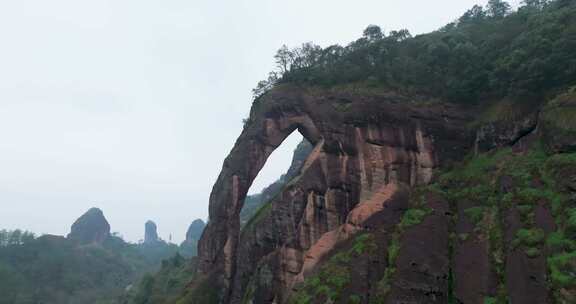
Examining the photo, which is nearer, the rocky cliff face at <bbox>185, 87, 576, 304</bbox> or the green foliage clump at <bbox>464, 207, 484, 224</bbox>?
the rocky cliff face at <bbox>185, 87, 576, 304</bbox>

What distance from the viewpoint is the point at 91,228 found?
136375 mm

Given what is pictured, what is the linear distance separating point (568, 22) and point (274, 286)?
24.3 m

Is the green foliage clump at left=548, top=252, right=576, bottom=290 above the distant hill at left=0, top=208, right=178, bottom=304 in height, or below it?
above

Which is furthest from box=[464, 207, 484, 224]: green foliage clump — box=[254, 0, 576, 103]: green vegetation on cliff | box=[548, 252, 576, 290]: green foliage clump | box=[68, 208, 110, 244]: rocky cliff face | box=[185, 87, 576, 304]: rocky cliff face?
box=[68, 208, 110, 244]: rocky cliff face

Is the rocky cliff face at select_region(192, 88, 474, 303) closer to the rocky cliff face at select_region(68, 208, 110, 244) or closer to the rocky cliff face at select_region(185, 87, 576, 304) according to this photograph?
the rocky cliff face at select_region(185, 87, 576, 304)

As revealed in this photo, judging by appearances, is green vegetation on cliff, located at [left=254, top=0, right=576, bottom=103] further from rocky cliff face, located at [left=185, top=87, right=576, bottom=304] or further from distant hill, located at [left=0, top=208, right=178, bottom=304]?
distant hill, located at [left=0, top=208, right=178, bottom=304]

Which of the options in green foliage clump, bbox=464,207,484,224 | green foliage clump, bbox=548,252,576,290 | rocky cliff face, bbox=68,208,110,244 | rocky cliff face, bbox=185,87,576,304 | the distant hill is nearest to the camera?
green foliage clump, bbox=548,252,576,290

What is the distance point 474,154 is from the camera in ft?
79.1

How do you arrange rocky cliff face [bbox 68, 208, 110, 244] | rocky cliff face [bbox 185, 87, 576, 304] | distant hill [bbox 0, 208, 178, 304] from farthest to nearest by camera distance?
rocky cliff face [bbox 68, 208, 110, 244] < distant hill [bbox 0, 208, 178, 304] < rocky cliff face [bbox 185, 87, 576, 304]

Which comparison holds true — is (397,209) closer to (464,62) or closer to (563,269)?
(563,269)

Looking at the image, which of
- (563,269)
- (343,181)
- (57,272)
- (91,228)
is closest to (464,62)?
(343,181)

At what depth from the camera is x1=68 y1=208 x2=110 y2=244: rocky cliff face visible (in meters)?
134

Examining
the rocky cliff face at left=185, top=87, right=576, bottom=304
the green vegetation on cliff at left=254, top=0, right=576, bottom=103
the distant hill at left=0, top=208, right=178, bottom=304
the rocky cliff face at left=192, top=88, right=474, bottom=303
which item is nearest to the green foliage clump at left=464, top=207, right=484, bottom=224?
the rocky cliff face at left=185, top=87, right=576, bottom=304

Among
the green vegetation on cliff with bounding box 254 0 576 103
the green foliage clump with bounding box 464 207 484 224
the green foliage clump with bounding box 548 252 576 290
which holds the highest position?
the green vegetation on cliff with bounding box 254 0 576 103
